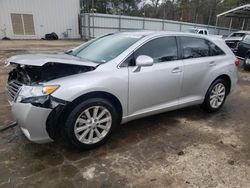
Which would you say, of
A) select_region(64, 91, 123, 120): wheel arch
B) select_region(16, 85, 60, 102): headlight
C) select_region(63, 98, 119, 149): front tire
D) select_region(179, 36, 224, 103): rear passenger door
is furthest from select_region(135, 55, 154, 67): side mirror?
select_region(16, 85, 60, 102): headlight

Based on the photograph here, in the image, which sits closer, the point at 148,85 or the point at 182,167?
the point at 182,167

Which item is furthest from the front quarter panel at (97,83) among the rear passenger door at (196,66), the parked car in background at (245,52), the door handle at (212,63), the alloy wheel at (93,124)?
the parked car in background at (245,52)

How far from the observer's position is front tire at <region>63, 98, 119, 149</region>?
2516 millimetres

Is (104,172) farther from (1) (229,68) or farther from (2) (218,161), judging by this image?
(1) (229,68)

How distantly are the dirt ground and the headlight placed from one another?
78 cm

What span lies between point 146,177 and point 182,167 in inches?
18.9

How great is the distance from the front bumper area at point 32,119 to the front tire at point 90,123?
0.25 meters

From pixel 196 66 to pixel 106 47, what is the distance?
4.95 ft

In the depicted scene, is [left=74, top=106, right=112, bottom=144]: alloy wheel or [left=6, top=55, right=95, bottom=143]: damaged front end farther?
[left=74, top=106, right=112, bottom=144]: alloy wheel

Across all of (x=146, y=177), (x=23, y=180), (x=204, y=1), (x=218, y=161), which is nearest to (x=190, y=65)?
(x=218, y=161)

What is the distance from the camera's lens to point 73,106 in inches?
98.5

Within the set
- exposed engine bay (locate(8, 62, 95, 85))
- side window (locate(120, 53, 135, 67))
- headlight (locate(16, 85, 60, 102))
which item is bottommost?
headlight (locate(16, 85, 60, 102))

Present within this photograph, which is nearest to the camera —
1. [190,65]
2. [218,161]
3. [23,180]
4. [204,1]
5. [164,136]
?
[23,180]

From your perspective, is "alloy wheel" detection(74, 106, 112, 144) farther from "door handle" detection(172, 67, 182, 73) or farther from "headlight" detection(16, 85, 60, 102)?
"door handle" detection(172, 67, 182, 73)
